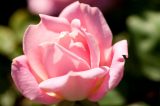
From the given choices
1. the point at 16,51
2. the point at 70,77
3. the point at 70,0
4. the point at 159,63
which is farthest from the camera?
the point at 16,51

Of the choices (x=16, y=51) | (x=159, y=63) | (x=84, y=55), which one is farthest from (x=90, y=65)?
(x=16, y=51)

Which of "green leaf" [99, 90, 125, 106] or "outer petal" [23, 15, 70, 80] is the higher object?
"outer petal" [23, 15, 70, 80]

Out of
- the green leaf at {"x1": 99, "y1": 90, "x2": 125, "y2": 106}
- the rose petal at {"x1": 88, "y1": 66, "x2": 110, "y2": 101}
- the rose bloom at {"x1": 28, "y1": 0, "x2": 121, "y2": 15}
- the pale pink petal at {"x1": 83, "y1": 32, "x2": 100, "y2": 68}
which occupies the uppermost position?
the pale pink petal at {"x1": 83, "y1": 32, "x2": 100, "y2": 68}

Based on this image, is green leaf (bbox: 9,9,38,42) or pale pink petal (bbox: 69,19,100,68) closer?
pale pink petal (bbox: 69,19,100,68)

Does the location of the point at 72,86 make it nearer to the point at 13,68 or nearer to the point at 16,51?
the point at 13,68

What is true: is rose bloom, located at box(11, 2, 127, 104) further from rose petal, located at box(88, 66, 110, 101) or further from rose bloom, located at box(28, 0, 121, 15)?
rose bloom, located at box(28, 0, 121, 15)

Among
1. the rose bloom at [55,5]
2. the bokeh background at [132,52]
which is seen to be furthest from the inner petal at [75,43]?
the rose bloom at [55,5]

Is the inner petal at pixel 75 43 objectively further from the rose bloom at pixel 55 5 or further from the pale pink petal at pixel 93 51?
the rose bloom at pixel 55 5

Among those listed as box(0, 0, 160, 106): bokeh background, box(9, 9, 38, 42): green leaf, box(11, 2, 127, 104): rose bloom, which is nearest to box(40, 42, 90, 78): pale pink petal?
box(11, 2, 127, 104): rose bloom
